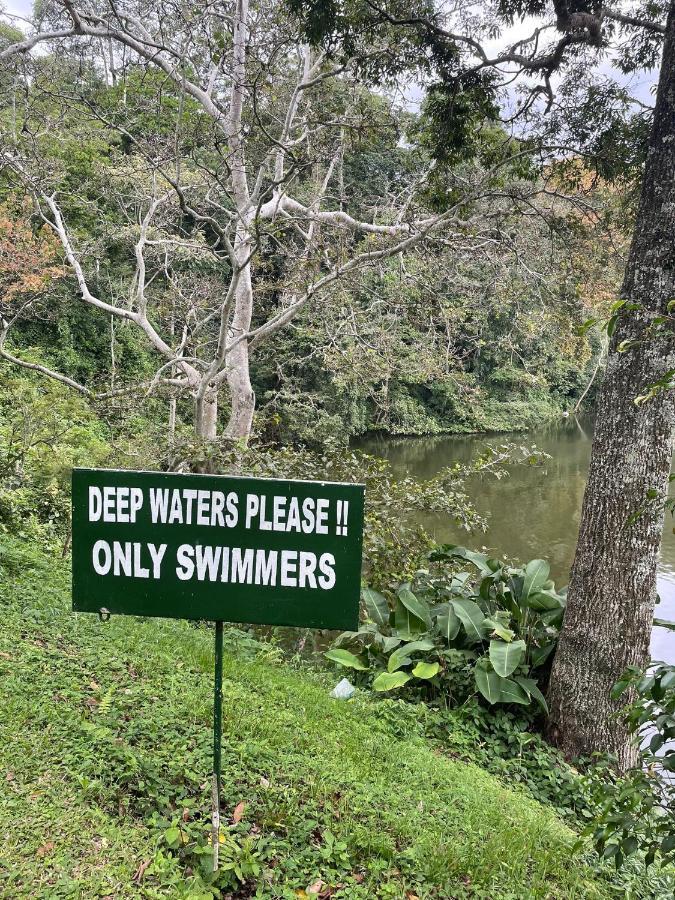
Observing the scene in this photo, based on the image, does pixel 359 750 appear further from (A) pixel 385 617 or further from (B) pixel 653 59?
(B) pixel 653 59

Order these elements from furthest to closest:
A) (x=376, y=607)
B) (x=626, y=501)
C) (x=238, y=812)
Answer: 1. (x=376, y=607)
2. (x=626, y=501)
3. (x=238, y=812)

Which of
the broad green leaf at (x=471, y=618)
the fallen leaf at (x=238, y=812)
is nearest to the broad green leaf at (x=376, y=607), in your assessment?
the broad green leaf at (x=471, y=618)

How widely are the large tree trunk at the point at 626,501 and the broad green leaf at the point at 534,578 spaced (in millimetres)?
676

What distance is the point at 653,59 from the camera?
5078 mm

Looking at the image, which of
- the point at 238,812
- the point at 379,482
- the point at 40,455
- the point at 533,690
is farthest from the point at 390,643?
the point at 40,455

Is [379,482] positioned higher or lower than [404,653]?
higher

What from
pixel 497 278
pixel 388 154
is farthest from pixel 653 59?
pixel 388 154

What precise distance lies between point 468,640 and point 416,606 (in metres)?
0.45

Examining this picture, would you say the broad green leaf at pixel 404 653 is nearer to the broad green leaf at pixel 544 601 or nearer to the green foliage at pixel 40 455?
the broad green leaf at pixel 544 601

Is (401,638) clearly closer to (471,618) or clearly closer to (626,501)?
(471,618)

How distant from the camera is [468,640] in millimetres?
4562

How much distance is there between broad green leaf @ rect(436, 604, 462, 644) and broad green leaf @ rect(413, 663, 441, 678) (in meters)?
0.28

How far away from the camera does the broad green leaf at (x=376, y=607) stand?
16.5 feet

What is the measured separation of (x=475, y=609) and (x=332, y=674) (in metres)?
1.16
